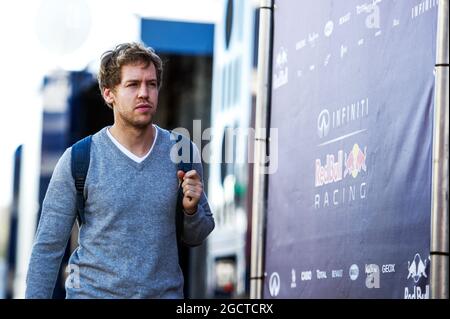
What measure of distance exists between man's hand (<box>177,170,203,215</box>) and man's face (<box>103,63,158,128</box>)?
336 millimetres

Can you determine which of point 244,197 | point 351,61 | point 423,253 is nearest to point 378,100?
point 351,61

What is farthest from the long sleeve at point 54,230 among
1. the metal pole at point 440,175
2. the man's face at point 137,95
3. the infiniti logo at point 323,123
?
the infiniti logo at point 323,123

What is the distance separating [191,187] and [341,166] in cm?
166

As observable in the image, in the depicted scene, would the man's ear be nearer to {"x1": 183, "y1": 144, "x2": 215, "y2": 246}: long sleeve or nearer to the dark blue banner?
{"x1": 183, "y1": 144, "x2": 215, "y2": 246}: long sleeve

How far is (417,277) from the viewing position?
621 cm

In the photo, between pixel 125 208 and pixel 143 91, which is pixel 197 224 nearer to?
pixel 125 208

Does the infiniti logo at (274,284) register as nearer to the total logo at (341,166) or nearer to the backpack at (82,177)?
the total logo at (341,166)

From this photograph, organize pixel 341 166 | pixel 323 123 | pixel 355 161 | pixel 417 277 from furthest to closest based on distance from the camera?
pixel 323 123
pixel 341 166
pixel 355 161
pixel 417 277

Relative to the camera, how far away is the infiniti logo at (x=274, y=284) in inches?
329

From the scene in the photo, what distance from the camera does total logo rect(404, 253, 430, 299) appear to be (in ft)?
20.1

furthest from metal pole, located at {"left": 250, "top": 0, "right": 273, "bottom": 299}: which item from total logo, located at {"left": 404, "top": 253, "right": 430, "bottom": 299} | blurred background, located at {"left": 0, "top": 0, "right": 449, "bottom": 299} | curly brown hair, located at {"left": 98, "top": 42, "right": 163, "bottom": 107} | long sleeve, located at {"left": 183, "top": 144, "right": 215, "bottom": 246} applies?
curly brown hair, located at {"left": 98, "top": 42, "right": 163, "bottom": 107}

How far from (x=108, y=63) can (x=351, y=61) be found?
167 cm

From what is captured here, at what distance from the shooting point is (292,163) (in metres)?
8.06

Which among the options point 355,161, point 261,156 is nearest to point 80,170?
point 355,161
